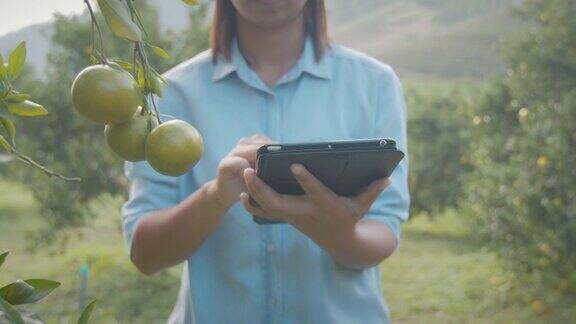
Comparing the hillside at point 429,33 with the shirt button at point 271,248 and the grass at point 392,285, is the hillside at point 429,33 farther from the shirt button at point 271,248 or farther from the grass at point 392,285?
the shirt button at point 271,248

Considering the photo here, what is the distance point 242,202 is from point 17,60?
1.82ft

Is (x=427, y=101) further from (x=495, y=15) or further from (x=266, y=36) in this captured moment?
(x=266, y=36)

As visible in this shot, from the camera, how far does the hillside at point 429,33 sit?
5594 mm

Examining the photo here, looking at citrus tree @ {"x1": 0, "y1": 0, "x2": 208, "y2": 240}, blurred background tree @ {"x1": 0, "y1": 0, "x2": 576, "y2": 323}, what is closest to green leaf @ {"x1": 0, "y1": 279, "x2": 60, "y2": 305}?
blurred background tree @ {"x1": 0, "y1": 0, "x2": 576, "y2": 323}

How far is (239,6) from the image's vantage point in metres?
1.19

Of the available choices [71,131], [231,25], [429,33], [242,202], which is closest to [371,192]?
[242,202]

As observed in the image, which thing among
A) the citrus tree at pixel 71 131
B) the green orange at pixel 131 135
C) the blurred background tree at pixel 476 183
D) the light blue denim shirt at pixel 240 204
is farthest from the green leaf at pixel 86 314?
the citrus tree at pixel 71 131

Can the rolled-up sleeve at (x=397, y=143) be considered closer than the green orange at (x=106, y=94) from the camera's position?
No

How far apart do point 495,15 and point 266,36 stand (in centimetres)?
458

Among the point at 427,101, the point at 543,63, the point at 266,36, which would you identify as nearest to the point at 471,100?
the point at 543,63

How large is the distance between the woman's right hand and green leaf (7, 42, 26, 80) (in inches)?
15.0

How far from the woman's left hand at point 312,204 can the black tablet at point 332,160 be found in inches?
0.4

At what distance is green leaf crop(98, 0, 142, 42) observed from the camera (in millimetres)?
546

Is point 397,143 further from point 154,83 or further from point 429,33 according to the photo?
point 429,33
